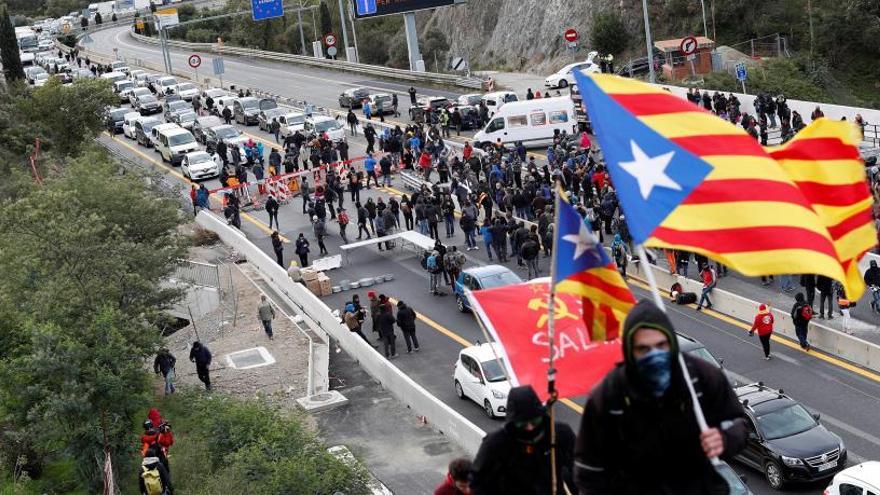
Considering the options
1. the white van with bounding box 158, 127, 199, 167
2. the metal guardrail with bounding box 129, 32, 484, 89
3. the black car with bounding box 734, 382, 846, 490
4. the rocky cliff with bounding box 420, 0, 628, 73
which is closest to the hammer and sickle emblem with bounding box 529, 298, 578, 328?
the black car with bounding box 734, 382, 846, 490

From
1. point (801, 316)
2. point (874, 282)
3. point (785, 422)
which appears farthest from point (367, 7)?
point (785, 422)

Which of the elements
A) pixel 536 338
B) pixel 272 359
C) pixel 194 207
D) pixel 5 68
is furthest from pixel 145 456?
pixel 5 68

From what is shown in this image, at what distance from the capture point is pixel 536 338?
363 inches

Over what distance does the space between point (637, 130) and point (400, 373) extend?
1976cm

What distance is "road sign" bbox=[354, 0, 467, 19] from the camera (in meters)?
72.4

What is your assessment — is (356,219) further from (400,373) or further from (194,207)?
(400,373)

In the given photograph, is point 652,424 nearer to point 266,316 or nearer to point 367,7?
point 266,316

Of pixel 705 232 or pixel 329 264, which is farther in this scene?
pixel 329 264

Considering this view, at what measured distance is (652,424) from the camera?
17.9 feet

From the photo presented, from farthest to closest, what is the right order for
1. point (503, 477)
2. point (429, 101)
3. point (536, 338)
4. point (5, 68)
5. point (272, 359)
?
1. point (5, 68)
2. point (429, 101)
3. point (272, 359)
4. point (536, 338)
5. point (503, 477)

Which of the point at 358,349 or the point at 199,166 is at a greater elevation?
the point at 199,166

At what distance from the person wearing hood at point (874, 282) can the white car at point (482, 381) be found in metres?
8.66

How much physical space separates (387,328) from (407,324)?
0.48m

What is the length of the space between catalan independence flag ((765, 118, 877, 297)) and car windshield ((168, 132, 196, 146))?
50.8 m
